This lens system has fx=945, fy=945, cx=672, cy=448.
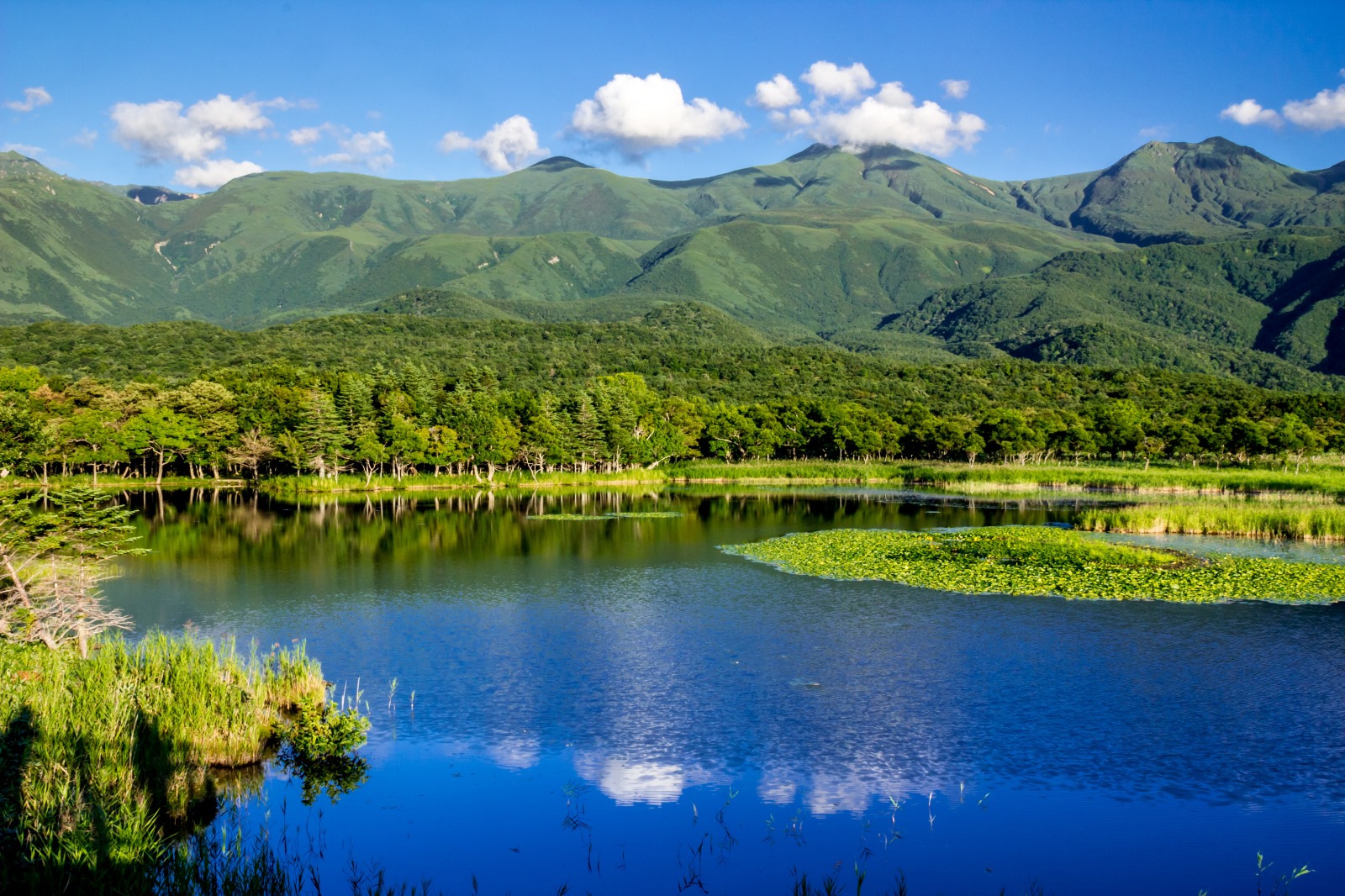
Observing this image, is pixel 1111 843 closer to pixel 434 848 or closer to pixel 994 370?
pixel 434 848

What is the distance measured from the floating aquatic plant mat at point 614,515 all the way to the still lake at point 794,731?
23385mm

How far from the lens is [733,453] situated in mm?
118688

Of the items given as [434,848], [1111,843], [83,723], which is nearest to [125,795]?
[83,723]

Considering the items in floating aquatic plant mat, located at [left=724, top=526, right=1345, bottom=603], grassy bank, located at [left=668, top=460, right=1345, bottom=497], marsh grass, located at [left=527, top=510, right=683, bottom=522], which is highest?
grassy bank, located at [left=668, top=460, right=1345, bottom=497]

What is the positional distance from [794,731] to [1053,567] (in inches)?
915

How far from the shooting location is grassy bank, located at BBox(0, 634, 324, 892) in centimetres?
1207

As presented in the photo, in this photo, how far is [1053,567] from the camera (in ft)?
128

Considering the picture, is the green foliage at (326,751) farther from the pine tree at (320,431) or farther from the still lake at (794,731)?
the pine tree at (320,431)

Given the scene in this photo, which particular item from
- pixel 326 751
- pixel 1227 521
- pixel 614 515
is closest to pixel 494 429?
pixel 614 515

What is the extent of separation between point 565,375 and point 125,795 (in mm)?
142710

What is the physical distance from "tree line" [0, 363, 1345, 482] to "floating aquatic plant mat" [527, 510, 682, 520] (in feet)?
91.1

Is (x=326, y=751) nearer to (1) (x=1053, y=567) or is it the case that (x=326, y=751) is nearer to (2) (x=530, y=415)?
(1) (x=1053, y=567)

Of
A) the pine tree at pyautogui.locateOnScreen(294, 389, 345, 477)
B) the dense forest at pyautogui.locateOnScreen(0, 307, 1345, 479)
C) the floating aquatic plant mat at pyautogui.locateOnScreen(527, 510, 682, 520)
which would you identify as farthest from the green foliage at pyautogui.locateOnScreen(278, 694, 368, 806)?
the pine tree at pyautogui.locateOnScreen(294, 389, 345, 477)

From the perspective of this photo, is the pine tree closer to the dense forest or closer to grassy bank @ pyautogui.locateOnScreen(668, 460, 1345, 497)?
the dense forest
